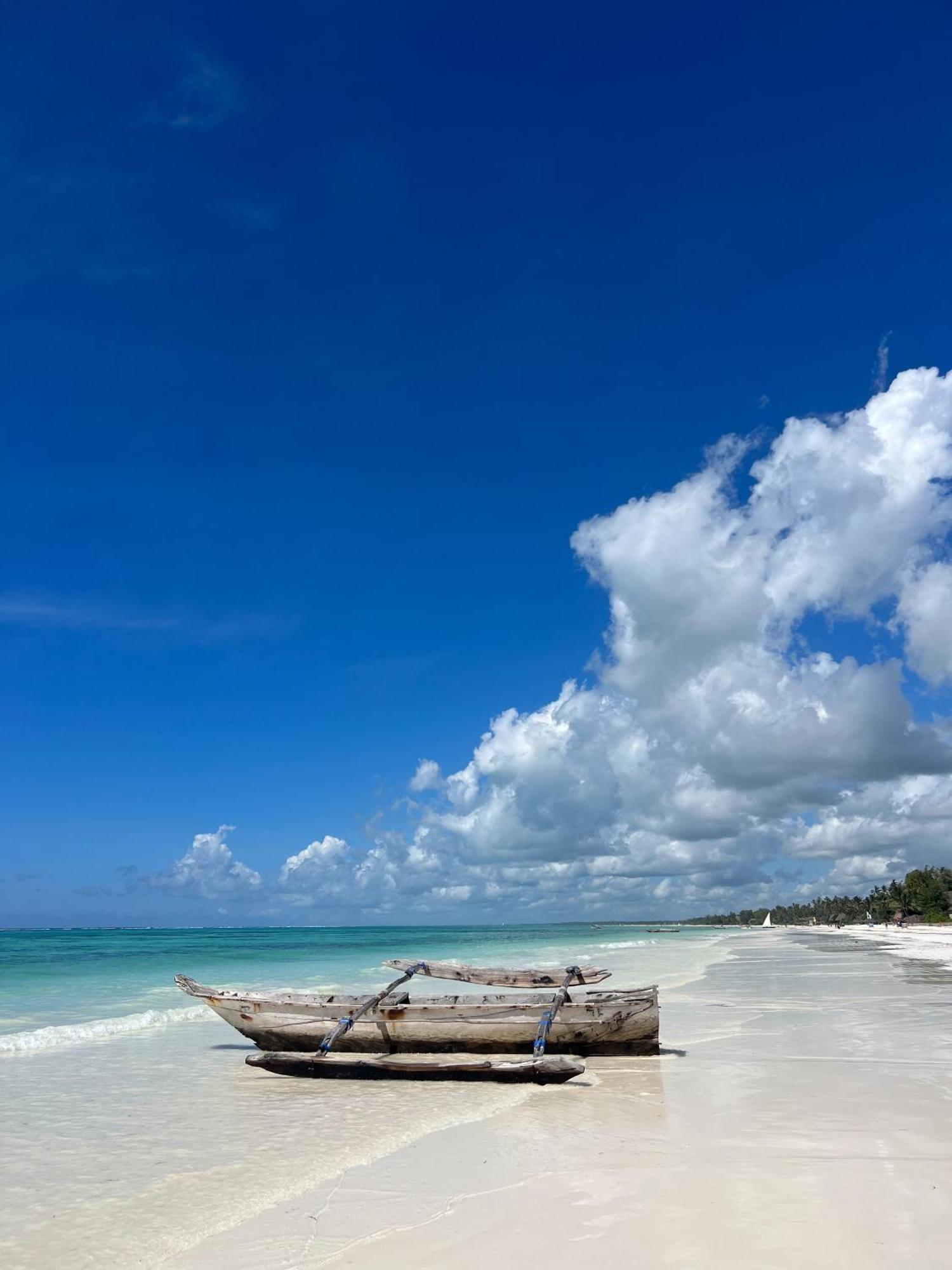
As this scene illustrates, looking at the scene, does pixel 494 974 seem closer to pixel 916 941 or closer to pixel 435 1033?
pixel 435 1033

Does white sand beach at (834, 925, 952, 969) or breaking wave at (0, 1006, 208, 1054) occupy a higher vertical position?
breaking wave at (0, 1006, 208, 1054)

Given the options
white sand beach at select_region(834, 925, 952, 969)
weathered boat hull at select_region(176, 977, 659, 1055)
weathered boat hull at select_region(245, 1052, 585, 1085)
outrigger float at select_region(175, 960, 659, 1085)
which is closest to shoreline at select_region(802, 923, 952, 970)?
white sand beach at select_region(834, 925, 952, 969)

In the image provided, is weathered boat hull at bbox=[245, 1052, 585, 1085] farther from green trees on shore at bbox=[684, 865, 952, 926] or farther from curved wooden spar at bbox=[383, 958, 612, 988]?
green trees on shore at bbox=[684, 865, 952, 926]

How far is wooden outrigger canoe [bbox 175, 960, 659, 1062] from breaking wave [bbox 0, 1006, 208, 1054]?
16.7 ft

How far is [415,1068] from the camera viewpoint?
1277 centimetres

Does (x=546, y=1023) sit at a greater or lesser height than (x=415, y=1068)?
greater

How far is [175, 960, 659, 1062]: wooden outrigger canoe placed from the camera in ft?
44.2

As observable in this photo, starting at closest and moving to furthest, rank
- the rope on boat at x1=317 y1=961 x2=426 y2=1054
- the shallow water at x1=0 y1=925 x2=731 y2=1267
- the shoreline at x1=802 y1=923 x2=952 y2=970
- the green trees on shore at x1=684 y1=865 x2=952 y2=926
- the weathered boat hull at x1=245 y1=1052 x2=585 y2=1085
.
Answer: the shallow water at x1=0 y1=925 x2=731 y2=1267 → the weathered boat hull at x1=245 y1=1052 x2=585 y2=1085 → the rope on boat at x1=317 y1=961 x2=426 y2=1054 → the shoreline at x1=802 y1=923 x2=952 y2=970 → the green trees on shore at x1=684 y1=865 x2=952 y2=926

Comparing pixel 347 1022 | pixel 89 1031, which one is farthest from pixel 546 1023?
pixel 89 1031

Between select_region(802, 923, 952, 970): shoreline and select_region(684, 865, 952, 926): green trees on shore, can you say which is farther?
select_region(684, 865, 952, 926): green trees on shore

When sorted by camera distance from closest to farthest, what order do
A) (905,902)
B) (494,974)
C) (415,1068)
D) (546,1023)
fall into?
(415,1068)
(546,1023)
(494,974)
(905,902)

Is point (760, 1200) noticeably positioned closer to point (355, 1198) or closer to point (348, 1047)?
point (355, 1198)

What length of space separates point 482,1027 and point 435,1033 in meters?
0.69

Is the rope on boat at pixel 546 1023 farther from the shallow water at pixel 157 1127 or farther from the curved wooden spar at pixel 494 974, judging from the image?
the curved wooden spar at pixel 494 974
